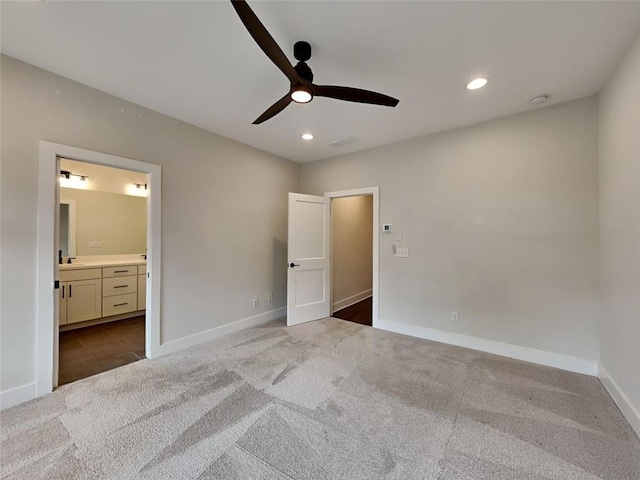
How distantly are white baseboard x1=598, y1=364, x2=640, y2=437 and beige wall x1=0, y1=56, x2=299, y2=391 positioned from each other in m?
3.82

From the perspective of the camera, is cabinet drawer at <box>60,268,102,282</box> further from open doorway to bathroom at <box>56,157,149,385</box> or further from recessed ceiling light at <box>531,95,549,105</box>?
recessed ceiling light at <box>531,95,549,105</box>

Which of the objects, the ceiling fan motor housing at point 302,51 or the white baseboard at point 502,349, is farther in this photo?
the white baseboard at point 502,349

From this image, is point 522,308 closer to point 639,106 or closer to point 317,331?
point 639,106

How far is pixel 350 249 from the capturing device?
210 inches

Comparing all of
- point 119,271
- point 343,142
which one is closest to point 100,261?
point 119,271

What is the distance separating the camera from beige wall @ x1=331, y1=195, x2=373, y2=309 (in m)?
4.90

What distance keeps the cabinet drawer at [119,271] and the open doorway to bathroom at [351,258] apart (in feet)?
11.1

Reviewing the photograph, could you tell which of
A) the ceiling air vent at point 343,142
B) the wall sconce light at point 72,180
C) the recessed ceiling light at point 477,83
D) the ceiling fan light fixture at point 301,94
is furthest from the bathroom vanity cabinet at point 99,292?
the recessed ceiling light at point 477,83

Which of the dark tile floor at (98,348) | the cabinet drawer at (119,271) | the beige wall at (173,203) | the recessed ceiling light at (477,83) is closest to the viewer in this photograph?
the beige wall at (173,203)

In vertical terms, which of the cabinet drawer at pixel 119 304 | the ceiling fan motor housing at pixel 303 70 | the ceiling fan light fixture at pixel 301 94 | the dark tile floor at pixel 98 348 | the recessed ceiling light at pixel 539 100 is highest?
the recessed ceiling light at pixel 539 100

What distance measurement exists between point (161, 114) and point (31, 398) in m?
2.86

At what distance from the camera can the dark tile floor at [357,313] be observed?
4258 millimetres

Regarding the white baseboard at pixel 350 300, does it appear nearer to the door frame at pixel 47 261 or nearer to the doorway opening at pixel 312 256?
the doorway opening at pixel 312 256

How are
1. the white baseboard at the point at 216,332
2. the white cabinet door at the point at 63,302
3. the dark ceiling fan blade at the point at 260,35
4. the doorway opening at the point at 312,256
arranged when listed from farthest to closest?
the doorway opening at the point at 312,256 → the white cabinet door at the point at 63,302 → the white baseboard at the point at 216,332 → the dark ceiling fan blade at the point at 260,35
